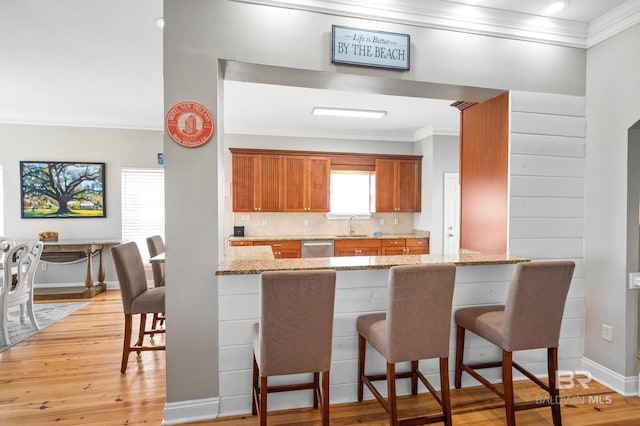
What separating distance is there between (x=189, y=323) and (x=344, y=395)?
1189 mm

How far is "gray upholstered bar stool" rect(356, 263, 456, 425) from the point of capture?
1.73 m

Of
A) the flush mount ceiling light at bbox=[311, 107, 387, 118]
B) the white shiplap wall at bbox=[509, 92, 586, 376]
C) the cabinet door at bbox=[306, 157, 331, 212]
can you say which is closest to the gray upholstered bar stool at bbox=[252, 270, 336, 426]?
the white shiplap wall at bbox=[509, 92, 586, 376]

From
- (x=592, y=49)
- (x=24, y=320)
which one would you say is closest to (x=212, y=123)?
(x=592, y=49)

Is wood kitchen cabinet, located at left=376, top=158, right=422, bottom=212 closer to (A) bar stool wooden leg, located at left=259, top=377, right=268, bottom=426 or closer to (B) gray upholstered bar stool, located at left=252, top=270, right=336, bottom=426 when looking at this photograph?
(B) gray upholstered bar stool, located at left=252, top=270, right=336, bottom=426

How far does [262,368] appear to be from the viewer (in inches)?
66.1

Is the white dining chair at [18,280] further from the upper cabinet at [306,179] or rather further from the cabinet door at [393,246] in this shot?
the cabinet door at [393,246]

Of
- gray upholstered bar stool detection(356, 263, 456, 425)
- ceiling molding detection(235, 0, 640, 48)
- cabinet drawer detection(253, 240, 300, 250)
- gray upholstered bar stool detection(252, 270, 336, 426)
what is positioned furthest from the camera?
cabinet drawer detection(253, 240, 300, 250)

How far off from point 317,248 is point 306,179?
1.26 m

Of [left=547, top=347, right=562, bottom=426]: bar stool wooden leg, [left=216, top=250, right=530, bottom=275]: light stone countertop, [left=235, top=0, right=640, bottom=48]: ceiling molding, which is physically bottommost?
[left=547, top=347, right=562, bottom=426]: bar stool wooden leg

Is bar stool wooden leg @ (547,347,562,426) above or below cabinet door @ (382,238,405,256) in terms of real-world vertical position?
below

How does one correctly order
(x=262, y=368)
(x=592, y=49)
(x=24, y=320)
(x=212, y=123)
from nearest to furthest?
(x=262, y=368)
(x=212, y=123)
(x=592, y=49)
(x=24, y=320)

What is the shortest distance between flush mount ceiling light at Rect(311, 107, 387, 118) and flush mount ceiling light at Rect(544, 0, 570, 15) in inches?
96.2

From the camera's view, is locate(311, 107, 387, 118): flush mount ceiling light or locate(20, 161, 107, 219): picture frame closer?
locate(311, 107, 387, 118): flush mount ceiling light

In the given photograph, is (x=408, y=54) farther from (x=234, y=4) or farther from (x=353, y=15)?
(x=234, y=4)
